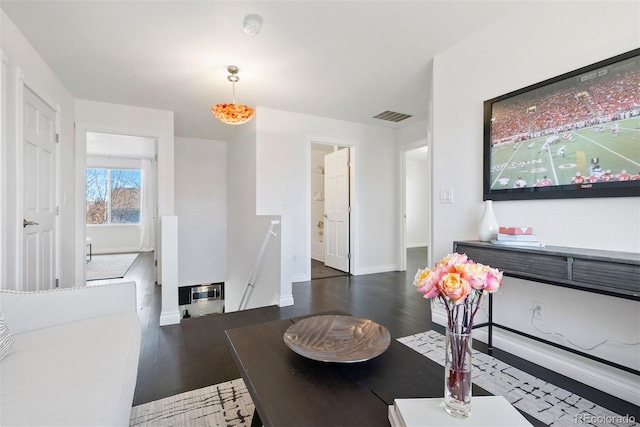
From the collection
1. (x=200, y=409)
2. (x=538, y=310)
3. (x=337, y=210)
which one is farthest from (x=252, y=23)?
(x=337, y=210)

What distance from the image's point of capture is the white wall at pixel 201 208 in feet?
18.9

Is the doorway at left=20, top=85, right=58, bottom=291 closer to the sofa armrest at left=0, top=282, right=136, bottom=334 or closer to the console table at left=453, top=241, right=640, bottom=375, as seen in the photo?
the sofa armrest at left=0, top=282, right=136, bottom=334

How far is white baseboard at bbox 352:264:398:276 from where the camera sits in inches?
193

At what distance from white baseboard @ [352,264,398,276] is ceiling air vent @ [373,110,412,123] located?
7.85 feet

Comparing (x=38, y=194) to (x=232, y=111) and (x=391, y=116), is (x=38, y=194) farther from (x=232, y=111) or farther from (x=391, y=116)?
(x=391, y=116)

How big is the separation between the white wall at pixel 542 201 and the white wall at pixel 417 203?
235 inches

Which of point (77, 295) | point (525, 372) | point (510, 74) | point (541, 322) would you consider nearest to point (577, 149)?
point (510, 74)

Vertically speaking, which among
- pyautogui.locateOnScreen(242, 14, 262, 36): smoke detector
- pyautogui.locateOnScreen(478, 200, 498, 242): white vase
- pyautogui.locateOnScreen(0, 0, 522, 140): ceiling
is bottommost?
pyautogui.locateOnScreen(478, 200, 498, 242): white vase

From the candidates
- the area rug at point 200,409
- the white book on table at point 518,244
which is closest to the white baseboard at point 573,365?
the white book on table at point 518,244

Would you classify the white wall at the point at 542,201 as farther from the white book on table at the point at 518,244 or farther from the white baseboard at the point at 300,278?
the white baseboard at the point at 300,278

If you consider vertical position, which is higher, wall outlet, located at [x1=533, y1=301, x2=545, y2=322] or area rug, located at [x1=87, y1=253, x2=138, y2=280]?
wall outlet, located at [x1=533, y1=301, x2=545, y2=322]

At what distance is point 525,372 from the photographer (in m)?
1.95

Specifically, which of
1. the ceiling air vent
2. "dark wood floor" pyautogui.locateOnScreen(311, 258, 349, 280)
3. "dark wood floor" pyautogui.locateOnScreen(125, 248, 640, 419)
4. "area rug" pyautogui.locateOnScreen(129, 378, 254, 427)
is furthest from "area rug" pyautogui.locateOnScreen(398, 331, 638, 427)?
the ceiling air vent

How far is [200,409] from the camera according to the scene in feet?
5.25
